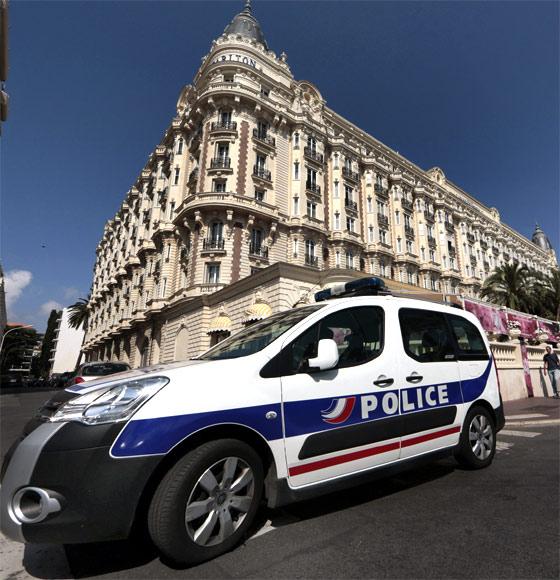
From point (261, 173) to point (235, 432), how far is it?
85.0ft

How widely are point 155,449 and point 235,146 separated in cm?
2625

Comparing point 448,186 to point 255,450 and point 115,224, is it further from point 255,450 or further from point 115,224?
point 255,450

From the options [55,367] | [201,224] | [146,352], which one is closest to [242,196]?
[201,224]

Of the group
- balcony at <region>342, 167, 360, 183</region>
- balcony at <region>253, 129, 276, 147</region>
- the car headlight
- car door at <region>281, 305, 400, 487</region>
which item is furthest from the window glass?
balcony at <region>342, 167, 360, 183</region>

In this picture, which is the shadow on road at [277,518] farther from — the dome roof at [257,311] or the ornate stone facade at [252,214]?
the dome roof at [257,311]

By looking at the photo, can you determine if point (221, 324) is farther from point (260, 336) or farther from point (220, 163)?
point (260, 336)

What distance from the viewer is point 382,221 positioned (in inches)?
1368

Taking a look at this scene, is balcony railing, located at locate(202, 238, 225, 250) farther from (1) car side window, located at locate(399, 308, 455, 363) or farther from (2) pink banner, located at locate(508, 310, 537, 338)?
(1) car side window, located at locate(399, 308, 455, 363)

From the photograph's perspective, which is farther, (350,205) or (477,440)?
(350,205)

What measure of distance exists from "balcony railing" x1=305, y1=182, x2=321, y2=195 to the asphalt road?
2721 cm

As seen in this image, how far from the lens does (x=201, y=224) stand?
76.4 ft

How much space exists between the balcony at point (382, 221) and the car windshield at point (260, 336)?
110 ft

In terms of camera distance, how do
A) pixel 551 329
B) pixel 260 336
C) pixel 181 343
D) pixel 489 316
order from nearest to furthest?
pixel 260 336, pixel 489 316, pixel 551 329, pixel 181 343

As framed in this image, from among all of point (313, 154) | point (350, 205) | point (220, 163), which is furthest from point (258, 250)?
point (350, 205)
